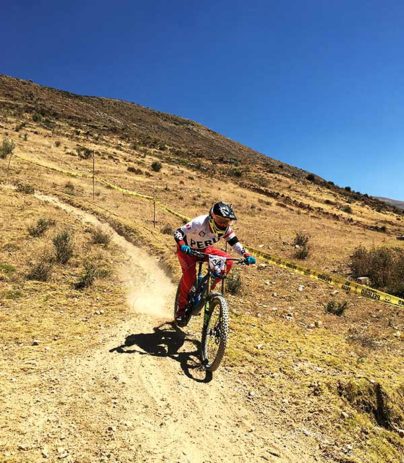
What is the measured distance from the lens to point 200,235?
6598mm

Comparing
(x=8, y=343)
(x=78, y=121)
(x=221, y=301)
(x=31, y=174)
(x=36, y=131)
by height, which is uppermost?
(x=78, y=121)

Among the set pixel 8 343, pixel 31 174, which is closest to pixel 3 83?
pixel 31 174

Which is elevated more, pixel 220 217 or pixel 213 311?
pixel 220 217

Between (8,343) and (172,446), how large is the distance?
3432 mm

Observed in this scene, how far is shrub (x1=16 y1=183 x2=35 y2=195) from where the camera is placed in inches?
649

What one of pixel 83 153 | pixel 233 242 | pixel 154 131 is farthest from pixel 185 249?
pixel 154 131

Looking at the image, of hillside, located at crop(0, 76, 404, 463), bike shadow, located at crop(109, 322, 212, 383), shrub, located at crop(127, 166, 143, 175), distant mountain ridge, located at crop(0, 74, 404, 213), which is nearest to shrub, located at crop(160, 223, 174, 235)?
hillside, located at crop(0, 76, 404, 463)

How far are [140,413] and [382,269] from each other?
37.1 feet

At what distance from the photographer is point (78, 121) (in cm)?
5634

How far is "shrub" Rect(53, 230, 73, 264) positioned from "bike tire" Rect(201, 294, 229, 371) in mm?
5304

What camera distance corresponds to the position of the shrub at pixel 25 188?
54.1 ft

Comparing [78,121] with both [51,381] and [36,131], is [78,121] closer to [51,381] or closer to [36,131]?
[36,131]

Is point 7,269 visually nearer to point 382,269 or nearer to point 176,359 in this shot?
point 176,359

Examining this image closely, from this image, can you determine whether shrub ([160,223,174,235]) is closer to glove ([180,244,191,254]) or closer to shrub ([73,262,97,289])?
shrub ([73,262,97,289])
